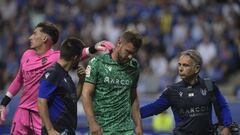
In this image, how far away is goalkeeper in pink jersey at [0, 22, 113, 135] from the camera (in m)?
9.18

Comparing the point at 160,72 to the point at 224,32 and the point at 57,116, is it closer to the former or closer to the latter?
the point at 224,32

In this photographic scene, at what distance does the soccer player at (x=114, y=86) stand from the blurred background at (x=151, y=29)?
666cm

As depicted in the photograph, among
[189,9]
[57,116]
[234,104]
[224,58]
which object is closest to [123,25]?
[189,9]

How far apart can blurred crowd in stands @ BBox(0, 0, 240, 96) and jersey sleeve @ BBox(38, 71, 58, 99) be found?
7.88 meters

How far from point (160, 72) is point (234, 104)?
207 inches

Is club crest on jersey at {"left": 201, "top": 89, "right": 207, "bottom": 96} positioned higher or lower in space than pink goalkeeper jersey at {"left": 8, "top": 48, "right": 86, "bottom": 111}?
lower

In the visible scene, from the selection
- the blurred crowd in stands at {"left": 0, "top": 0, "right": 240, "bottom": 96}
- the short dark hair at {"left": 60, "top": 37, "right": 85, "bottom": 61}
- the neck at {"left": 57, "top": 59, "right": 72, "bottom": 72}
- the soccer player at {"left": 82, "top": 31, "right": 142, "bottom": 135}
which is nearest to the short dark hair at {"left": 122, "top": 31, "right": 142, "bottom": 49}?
the soccer player at {"left": 82, "top": 31, "right": 142, "bottom": 135}

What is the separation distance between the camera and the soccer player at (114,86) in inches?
326

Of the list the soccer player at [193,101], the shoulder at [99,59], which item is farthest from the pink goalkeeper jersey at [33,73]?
the soccer player at [193,101]

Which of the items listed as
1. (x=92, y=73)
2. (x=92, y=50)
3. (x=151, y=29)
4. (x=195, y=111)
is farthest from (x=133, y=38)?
(x=151, y=29)

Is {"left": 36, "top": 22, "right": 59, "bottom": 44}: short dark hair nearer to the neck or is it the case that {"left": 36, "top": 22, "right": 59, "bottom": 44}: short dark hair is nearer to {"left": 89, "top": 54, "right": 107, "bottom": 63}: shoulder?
{"left": 89, "top": 54, "right": 107, "bottom": 63}: shoulder

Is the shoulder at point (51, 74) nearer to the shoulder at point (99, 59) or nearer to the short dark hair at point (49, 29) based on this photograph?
the shoulder at point (99, 59)

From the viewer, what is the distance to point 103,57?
27.6 ft

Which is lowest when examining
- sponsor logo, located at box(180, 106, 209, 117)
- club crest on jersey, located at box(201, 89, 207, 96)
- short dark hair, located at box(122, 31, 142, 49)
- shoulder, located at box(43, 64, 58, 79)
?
sponsor logo, located at box(180, 106, 209, 117)
